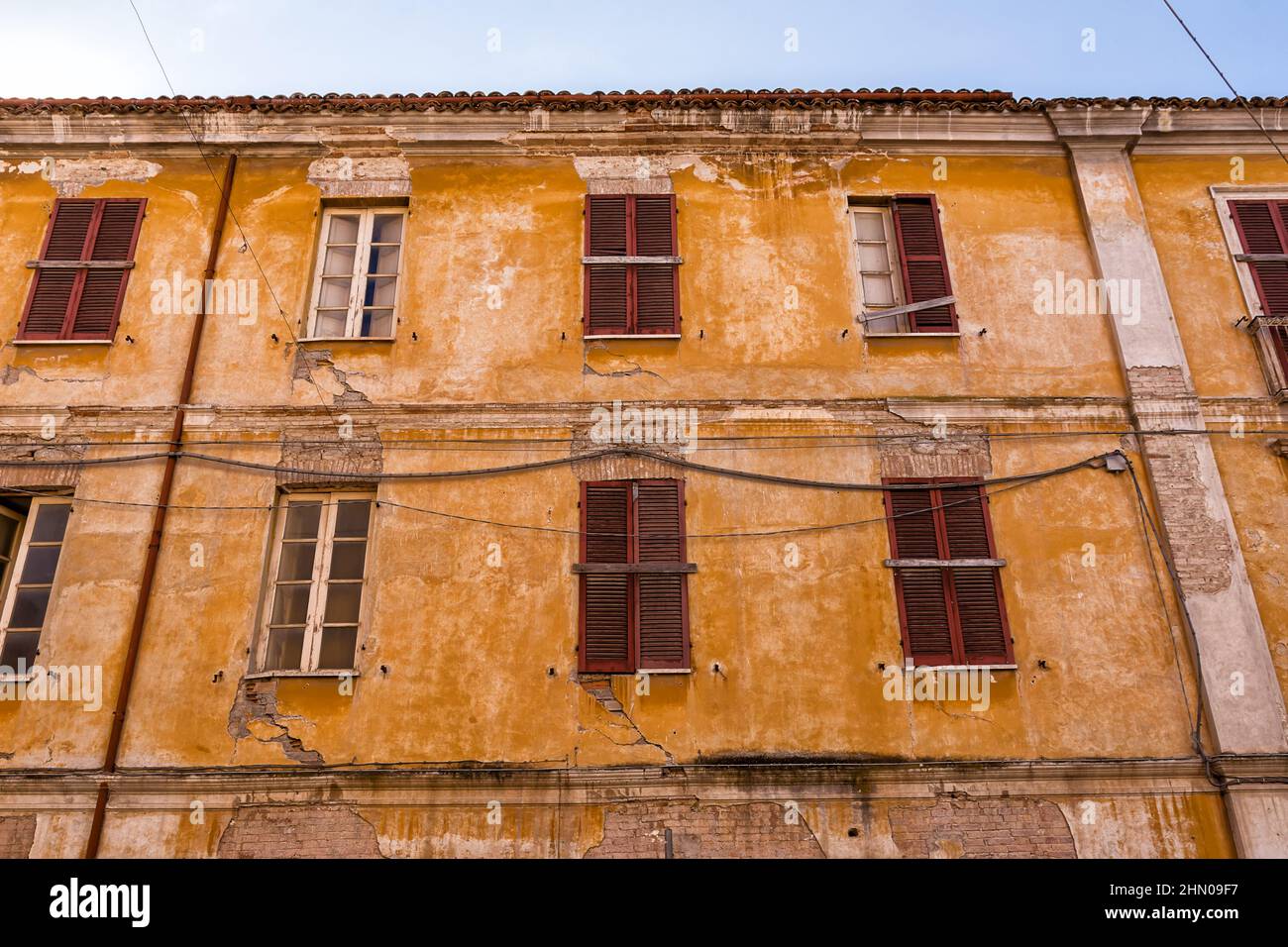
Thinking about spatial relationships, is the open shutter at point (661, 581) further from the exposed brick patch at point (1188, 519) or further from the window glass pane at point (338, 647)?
the exposed brick patch at point (1188, 519)

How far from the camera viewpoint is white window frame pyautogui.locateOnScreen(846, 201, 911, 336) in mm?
9656

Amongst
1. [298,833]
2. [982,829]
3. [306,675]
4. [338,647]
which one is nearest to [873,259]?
[982,829]

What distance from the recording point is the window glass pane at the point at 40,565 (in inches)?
341

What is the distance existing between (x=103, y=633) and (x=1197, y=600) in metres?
8.71

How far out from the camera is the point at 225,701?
8.13 m

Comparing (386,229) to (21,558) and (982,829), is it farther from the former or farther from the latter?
(982,829)

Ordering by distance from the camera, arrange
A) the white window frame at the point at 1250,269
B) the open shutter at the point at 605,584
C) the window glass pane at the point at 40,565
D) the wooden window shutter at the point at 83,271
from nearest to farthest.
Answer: the open shutter at the point at 605,584 < the window glass pane at the point at 40,565 < the white window frame at the point at 1250,269 < the wooden window shutter at the point at 83,271

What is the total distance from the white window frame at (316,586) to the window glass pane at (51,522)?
5.91 ft

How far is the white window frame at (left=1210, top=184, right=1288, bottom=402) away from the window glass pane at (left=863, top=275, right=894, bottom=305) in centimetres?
323

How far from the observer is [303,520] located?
8914 mm

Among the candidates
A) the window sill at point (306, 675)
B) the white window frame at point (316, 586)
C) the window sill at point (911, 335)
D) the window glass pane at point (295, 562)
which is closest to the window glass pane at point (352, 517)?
the white window frame at point (316, 586)

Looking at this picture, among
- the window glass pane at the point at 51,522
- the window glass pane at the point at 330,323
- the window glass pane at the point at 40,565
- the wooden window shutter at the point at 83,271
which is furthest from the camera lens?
the window glass pane at the point at 330,323
